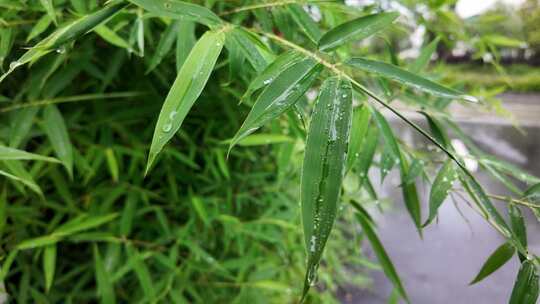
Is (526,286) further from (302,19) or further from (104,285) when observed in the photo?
(104,285)

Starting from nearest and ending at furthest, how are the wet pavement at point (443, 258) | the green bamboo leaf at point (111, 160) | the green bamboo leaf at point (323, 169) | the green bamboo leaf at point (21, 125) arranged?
1. the green bamboo leaf at point (323, 169)
2. the green bamboo leaf at point (21, 125)
3. the green bamboo leaf at point (111, 160)
4. the wet pavement at point (443, 258)

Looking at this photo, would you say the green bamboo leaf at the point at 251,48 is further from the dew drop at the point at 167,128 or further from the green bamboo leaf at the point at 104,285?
the green bamboo leaf at the point at 104,285

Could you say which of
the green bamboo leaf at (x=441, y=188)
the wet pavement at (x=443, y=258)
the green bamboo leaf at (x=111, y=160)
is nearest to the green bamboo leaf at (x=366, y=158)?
the green bamboo leaf at (x=441, y=188)

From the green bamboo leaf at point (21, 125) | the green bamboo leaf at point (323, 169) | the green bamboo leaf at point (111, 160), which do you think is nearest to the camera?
the green bamboo leaf at point (323, 169)

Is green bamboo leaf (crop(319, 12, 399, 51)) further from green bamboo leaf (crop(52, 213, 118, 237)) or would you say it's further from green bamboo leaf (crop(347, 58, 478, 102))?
green bamboo leaf (crop(52, 213, 118, 237))

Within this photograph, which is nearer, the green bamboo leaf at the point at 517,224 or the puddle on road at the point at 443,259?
the green bamboo leaf at the point at 517,224

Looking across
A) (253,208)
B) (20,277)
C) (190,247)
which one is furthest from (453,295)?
(20,277)

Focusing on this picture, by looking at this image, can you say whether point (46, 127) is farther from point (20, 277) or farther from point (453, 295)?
point (453, 295)
